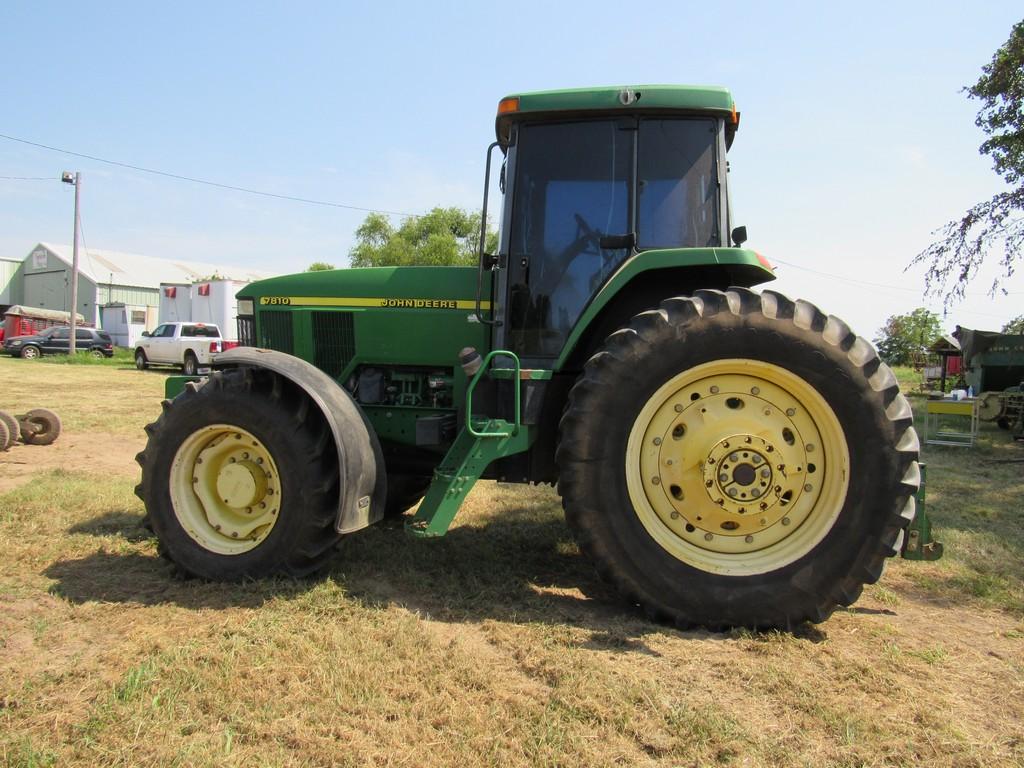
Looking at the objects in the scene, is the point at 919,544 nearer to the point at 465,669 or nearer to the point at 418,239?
the point at 465,669

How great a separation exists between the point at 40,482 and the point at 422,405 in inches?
142

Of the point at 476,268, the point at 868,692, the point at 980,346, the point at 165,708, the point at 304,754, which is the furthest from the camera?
the point at 980,346

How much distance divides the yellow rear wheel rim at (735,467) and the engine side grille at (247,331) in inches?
108

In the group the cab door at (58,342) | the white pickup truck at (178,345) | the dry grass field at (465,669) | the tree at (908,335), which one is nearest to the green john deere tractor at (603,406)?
the dry grass field at (465,669)

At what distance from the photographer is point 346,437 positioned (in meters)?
3.32

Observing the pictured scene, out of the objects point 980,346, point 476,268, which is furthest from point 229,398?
point 980,346

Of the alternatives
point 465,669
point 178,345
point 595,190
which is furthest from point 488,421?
point 178,345

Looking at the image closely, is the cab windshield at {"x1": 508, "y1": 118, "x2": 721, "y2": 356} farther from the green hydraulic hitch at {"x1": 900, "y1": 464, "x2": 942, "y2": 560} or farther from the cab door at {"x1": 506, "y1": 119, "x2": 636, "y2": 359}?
the green hydraulic hitch at {"x1": 900, "y1": 464, "x2": 942, "y2": 560}

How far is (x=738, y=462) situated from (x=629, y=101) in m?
1.87

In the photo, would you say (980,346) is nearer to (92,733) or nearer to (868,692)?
(868,692)

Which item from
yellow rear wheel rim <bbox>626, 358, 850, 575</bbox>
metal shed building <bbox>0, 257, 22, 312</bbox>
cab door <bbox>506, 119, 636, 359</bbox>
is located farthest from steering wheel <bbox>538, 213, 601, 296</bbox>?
metal shed building <bbox>0, 257, 22, 312</bbox>

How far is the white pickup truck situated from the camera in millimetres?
21734

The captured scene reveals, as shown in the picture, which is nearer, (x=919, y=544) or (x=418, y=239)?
(x=919, y=544)

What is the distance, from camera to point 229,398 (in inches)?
135
